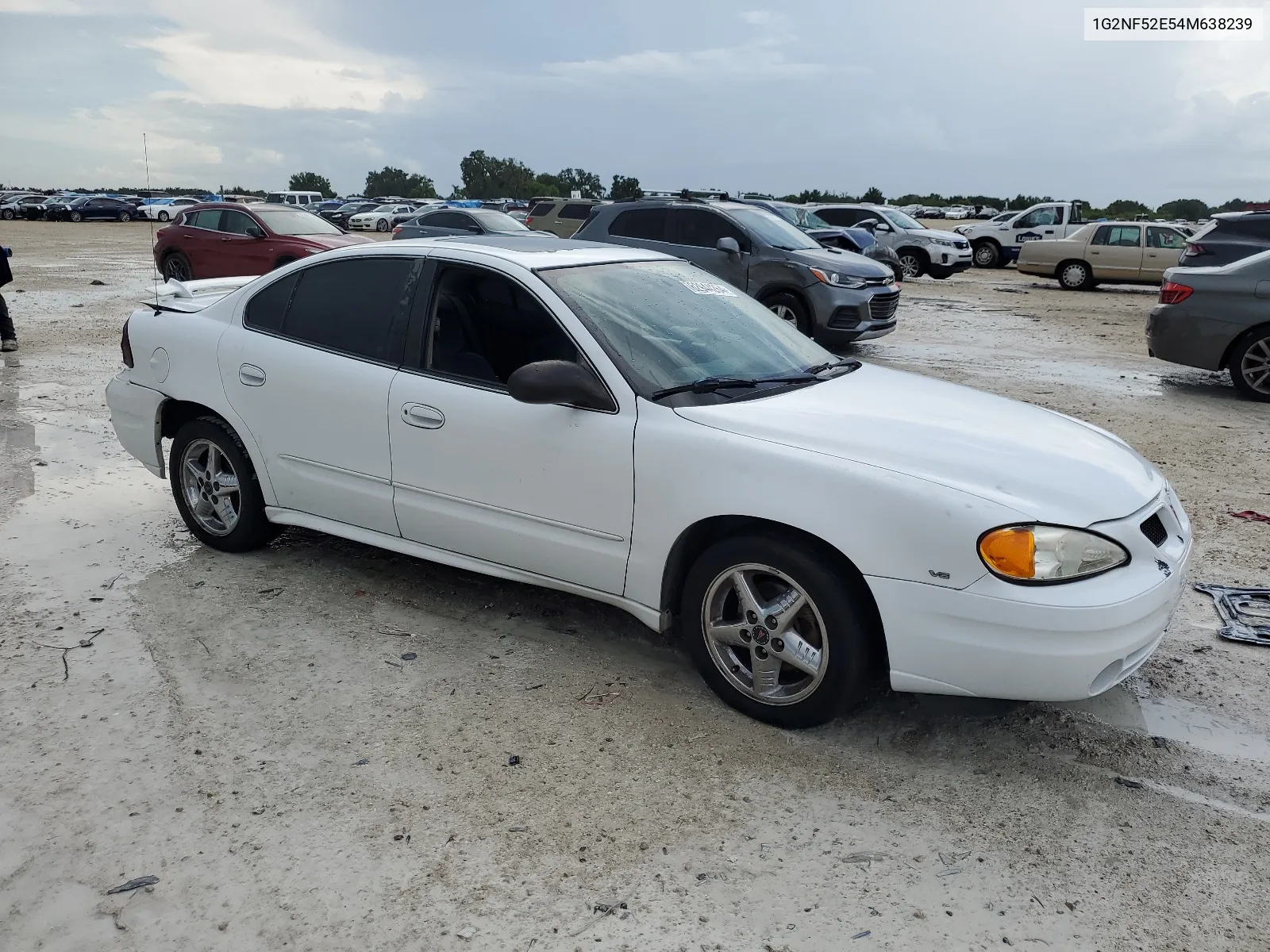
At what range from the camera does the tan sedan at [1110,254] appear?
838 inches

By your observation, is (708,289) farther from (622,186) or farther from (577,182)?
(577,182)

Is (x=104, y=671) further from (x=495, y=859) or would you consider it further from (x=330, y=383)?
(x=495, y=859)

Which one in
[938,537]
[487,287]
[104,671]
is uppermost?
[487,287]

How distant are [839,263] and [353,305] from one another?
821cm

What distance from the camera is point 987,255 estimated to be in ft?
92.8

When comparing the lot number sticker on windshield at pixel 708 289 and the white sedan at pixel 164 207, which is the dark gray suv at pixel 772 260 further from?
the white sedan at pixel 164 207

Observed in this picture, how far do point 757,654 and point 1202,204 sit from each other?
7294 cm

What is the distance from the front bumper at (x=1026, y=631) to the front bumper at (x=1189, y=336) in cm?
734

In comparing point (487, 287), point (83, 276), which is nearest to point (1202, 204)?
point (83, 276)

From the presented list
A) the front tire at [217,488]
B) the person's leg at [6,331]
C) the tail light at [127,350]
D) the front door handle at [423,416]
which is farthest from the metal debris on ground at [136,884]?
the person's leg at [6,331]

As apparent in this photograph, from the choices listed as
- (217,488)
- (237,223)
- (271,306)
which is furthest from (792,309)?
(237,223)

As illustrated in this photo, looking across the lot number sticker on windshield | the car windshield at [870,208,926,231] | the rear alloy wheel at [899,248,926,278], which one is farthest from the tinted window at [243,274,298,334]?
the car windshield at [870,208,926,231]

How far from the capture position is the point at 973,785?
3.34 meters

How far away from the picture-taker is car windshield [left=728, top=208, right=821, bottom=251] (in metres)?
12.1
